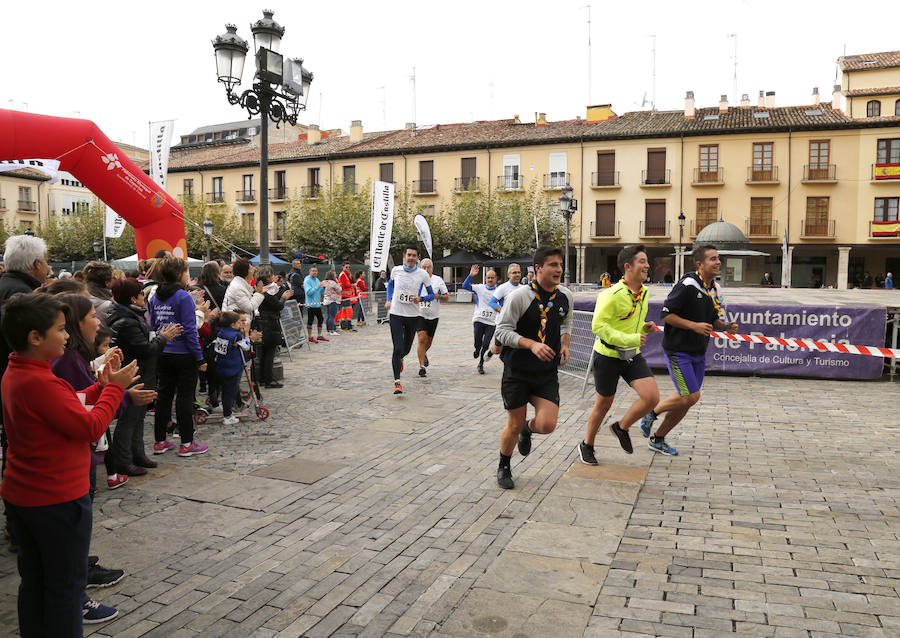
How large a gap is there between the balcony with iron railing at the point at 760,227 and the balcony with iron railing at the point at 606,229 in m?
7.04

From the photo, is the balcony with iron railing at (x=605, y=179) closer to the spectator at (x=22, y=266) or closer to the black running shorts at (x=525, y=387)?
the black running shorts at (x=525, y=387)

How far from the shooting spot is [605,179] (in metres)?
41.1

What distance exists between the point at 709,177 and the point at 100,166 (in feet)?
118

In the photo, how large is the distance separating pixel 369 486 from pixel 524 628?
7.53 feet

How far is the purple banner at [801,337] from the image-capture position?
10.3 metres

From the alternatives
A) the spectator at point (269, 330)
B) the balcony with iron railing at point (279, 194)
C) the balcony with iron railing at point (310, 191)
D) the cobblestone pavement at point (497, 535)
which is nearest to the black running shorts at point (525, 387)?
the cobblestone pavement at point (497, 535)

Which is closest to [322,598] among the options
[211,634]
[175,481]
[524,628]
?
[211,634]

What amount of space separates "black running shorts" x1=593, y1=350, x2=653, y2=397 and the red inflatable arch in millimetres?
6633

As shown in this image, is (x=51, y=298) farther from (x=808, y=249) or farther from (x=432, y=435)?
(x=808, y=249)

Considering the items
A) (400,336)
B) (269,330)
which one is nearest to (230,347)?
(269,330)

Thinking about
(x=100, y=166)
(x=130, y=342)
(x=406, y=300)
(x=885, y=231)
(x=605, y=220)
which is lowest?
(x=130, y=342)

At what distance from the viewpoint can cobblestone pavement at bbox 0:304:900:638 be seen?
323 centimetres

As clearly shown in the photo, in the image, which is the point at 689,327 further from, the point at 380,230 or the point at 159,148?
the point at 159,148

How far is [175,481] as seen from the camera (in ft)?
17.3
